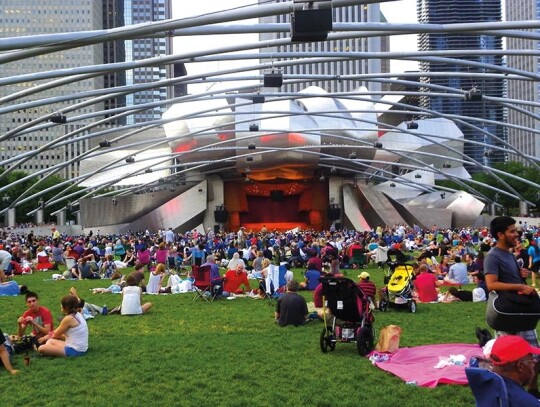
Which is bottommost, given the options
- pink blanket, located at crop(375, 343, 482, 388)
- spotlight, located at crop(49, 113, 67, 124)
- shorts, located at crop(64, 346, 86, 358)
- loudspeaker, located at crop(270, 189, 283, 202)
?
pink blanket, located at crop(375, 343, 482, 388)

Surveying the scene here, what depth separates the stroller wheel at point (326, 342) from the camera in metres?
9.01

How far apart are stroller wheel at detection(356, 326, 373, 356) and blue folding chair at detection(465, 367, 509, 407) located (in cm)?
549

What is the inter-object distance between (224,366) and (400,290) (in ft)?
17.6

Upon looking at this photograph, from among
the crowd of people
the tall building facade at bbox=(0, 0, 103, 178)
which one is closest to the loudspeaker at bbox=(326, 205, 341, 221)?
the crowd of people

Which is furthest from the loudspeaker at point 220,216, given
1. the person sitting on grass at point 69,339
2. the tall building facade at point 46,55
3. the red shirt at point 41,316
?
the tall building facade at point 46,55

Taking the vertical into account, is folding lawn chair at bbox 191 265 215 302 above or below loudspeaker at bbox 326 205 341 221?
below

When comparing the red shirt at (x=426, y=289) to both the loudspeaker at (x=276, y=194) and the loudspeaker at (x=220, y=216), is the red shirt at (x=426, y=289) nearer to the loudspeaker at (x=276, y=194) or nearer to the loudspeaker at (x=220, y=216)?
the loudspeaker at (x=220, y=216)

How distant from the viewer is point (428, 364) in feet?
26.5

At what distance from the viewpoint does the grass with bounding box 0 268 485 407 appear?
22.6ft

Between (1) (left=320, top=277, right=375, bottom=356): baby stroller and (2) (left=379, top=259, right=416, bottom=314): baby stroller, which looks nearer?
(1) (left=320, top=277, right=375, bottom=356): baby stroller

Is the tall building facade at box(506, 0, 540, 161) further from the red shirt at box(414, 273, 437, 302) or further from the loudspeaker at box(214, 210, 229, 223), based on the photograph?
the red shirt at box(414, 273, 437, 302)

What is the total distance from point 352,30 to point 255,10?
12.6 feet

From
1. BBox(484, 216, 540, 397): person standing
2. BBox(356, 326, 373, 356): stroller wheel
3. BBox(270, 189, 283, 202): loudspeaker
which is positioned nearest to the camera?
BBox(484, 216, 540, 397): person standing

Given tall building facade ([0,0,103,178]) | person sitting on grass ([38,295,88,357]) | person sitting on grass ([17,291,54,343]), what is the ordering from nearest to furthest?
person sitting on grass ([38,295,88,357]) < person sitting on grass ([17,291,54,343]) < tall building facade ([0,0,103,178])
